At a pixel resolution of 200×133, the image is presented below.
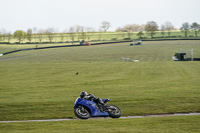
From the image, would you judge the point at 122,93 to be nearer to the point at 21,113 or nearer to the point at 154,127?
the point at 21,113

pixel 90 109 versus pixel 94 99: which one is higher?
pixel 94 99

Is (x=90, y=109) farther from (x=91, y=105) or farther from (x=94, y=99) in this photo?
(x=94, y=99)

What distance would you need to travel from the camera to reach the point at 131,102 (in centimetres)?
2998

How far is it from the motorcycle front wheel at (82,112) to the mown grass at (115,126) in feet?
2.72

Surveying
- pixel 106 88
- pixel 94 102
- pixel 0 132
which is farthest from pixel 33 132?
pixel 106 88

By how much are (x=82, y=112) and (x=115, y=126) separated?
7.66ft

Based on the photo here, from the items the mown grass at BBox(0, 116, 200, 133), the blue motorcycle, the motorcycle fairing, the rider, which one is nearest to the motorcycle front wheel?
the blue motorcycle

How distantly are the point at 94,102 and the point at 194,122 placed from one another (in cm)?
704

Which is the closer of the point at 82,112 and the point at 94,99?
the point at 94,99

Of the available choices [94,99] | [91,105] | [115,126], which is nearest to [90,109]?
[91,105]

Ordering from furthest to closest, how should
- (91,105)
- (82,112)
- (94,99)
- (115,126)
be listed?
(115,126)
(82,112)
(94,99)
(91,105)

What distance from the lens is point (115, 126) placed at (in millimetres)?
21281

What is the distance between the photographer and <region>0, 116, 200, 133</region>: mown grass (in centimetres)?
2044

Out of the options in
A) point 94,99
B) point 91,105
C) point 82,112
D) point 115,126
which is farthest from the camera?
point 115,126
